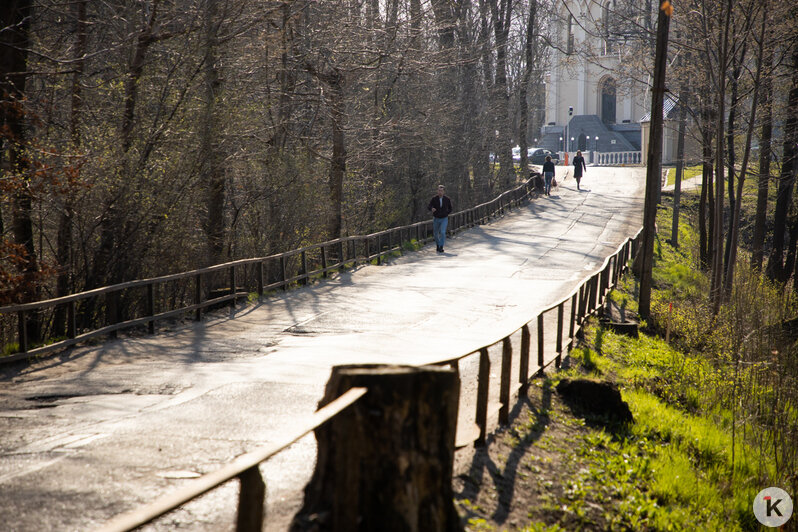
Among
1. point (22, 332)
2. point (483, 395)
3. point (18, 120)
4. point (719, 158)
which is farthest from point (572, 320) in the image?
point (719, 158)

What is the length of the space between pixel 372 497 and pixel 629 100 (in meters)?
84.6

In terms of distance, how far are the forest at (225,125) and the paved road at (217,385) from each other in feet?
8.50

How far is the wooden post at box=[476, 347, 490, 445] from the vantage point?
7336mm

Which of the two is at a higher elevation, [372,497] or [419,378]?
[419,378]

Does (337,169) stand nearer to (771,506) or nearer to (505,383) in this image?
(505,383)

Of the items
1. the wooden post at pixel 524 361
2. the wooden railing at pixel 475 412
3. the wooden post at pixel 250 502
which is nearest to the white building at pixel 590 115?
the wooden railing at pixel 475 412

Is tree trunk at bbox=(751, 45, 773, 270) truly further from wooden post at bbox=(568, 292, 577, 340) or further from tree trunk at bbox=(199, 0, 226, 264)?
tree trunk at bbox=(199, 0, 226, 264)

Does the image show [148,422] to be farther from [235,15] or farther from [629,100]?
[629,100]

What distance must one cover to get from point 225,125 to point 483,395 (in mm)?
12159

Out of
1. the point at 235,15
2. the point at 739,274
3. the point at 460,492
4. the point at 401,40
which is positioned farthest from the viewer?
the point at 739,274


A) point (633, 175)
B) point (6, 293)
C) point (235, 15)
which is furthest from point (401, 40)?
point (633, 175)

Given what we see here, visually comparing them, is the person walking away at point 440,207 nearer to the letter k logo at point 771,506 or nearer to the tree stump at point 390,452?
the letter k logo at point 771,506

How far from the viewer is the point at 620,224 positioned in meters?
35.4

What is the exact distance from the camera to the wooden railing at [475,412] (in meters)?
2.83
